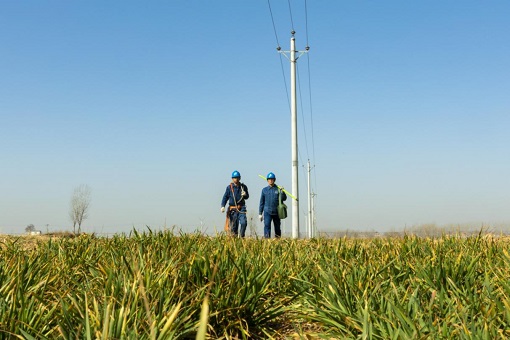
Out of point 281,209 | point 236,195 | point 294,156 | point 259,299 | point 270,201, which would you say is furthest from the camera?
point 294,156

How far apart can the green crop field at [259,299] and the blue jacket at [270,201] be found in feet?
33.6

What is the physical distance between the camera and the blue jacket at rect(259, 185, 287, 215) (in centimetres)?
1602

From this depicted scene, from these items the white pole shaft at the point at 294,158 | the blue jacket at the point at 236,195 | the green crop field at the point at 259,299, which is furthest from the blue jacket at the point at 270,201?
the green crop field at the point at 259,299

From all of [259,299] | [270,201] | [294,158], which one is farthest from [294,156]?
[259,299]

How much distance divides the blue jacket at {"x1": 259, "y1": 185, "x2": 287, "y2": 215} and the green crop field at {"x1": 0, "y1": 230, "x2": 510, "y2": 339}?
1024 cm

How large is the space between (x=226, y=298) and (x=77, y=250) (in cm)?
318

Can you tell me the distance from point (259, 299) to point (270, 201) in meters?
11.6

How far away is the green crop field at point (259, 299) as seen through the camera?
3.17 metres

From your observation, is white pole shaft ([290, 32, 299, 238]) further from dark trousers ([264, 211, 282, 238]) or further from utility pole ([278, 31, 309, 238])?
dark trousers ([264, 211, 282, 238])

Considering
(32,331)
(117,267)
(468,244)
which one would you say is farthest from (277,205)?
(32,331)

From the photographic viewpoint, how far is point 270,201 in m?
16.0

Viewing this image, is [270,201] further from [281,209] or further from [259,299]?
[259,299]

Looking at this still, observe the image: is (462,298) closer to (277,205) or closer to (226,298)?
(226,298)

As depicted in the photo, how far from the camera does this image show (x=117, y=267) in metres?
4.76
